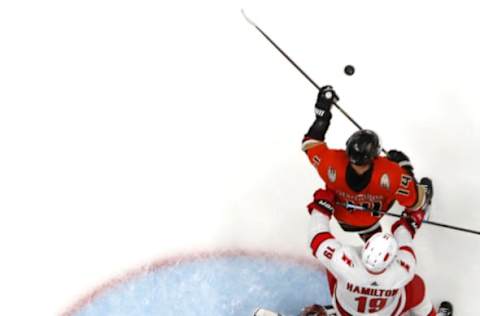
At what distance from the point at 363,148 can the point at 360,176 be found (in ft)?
0.63

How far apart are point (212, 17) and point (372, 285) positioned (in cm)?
260

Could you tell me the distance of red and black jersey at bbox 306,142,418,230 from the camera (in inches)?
118

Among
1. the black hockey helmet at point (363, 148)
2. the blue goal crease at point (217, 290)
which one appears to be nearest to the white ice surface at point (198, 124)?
the blue goal crease at point (217, 290)

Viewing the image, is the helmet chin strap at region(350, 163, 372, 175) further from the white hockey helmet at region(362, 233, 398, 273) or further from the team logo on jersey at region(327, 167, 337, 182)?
the white hockey helmet at region(362, 233, 398, 273)

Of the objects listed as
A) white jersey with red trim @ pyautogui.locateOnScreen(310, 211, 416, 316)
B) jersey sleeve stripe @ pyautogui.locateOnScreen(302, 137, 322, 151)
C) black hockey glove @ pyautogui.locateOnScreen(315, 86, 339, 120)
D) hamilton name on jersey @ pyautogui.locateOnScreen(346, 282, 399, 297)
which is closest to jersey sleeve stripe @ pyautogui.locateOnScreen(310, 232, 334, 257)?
white jersey with red trim @ pyautogui.locateOnScreen(310, 211, 416, 316)

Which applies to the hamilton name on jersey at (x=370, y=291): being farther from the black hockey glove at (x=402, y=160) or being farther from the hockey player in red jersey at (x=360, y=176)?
the black hockey glove at (x=402, y=160)

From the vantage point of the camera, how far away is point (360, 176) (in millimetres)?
2955

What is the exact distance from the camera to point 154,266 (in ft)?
13.0

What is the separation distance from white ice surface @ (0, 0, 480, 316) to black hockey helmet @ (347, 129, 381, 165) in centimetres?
134

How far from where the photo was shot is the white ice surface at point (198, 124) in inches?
156

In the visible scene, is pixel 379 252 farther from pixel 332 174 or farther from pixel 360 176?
pixel 332 174

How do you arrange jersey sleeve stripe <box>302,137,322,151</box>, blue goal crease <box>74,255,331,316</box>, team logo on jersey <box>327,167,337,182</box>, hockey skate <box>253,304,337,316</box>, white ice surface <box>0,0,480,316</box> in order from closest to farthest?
1. team logo on jersey <box>327,167,337,182</box>
2. jersey sleeve stripe <box>302,137,322,151</box>
3. hockey skate <box>253,304,337,316</box>
4. blue goal crease <box>74,255,331,316</box>
5. white ice surface <box>0,0,480,316</box>

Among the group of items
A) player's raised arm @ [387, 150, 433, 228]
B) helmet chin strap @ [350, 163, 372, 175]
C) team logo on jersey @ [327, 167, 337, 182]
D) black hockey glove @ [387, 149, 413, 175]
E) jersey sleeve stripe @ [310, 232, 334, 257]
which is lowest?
jersey sleeve stripe @ [310, 232, 334, 257]

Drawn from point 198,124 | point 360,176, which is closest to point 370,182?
point 360,176
